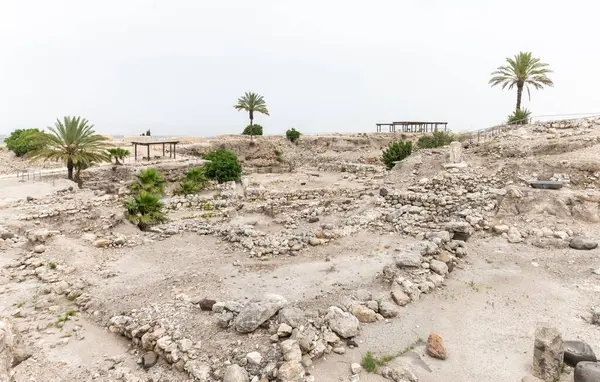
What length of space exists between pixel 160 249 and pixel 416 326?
9162 mm

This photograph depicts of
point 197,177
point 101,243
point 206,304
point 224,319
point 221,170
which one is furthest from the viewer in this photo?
point 221,170

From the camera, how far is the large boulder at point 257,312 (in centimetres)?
641

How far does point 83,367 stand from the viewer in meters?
6.26

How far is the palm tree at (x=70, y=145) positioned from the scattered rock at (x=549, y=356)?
2492cm

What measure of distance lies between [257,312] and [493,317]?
17.5 feet

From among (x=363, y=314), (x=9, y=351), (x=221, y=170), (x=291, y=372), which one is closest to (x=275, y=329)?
(x=291, y=372)

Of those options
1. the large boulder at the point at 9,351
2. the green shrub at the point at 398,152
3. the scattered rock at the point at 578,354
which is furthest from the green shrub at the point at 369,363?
the green shrub at the point at 398,152

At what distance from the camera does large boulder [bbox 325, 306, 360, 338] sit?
6.36 metres

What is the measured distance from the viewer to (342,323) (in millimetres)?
6453

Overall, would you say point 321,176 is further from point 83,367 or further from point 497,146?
point 83,367

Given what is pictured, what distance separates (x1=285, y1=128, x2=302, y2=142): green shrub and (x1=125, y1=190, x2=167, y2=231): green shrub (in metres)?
32.7

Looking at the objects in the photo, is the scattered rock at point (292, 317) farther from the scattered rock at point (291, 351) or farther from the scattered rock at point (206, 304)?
the scattered rock at point (206, 304)

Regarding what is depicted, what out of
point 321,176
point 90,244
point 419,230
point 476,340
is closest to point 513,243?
point 419,230

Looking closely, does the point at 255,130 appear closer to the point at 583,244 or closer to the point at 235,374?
the point at 583,244
